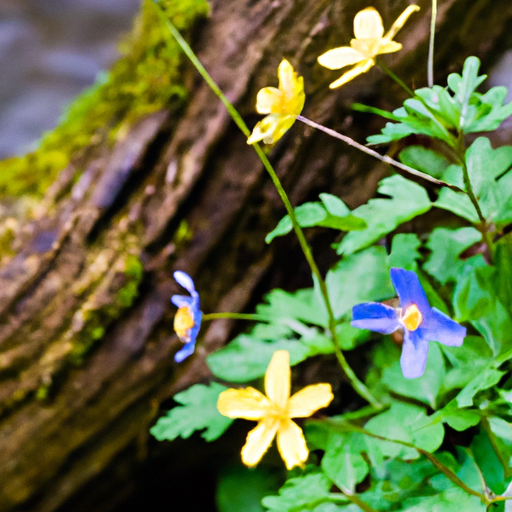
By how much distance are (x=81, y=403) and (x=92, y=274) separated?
312 mm

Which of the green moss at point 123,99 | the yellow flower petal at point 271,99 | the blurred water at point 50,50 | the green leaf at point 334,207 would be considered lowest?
the green leaf at point 334,207

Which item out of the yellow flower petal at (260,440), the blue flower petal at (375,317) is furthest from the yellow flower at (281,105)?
the yellow flower petal at (260,440)

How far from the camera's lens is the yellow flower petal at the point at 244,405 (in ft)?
1.82

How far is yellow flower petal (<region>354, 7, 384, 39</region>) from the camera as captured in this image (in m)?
0.59

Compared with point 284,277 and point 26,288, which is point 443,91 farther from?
point 26,288

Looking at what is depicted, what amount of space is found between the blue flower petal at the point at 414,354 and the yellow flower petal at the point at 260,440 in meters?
0.17

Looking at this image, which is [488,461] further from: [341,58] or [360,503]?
[341,58]

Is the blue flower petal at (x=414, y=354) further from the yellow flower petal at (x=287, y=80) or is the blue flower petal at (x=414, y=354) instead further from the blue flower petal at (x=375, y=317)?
the yellow flower petal at (x=287, y=80)

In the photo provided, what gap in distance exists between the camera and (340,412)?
1.05m

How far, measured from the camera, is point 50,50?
2.86m

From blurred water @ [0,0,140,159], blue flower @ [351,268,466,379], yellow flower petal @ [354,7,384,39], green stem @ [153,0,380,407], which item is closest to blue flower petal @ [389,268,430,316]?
blue flower @ [351,268,466,379]

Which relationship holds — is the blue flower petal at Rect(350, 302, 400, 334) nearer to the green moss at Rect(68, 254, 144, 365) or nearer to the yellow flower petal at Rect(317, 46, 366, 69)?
the yellow flower petal at Rect(317, 46, 366, 69)

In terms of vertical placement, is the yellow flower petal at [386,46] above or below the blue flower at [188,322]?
above

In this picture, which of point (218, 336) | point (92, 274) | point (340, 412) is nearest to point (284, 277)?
point (218, 336)
